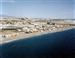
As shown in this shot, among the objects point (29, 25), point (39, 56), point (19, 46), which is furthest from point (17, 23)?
point (39, 56)

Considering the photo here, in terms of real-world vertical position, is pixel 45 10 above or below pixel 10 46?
above

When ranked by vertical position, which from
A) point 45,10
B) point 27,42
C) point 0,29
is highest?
point 45,10

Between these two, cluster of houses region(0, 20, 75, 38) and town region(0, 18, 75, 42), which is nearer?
town region(0, 18, 75, 42)

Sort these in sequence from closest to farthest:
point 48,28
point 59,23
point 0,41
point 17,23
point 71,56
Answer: point 71,56, point 0,41, point 17,23, point 48,28, point 59,23

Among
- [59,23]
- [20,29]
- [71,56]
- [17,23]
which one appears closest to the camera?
[71,56]

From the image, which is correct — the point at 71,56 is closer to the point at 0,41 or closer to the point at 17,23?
the point at 0,41

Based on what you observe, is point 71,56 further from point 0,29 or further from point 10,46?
point 0,29

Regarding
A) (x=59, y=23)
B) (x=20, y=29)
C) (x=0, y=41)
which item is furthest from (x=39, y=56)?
(x=59, y=23)

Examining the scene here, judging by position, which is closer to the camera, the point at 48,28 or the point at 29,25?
the point at 29,25

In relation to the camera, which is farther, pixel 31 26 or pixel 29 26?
pixel 31 26

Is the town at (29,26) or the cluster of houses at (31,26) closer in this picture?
the town at (29,26)
